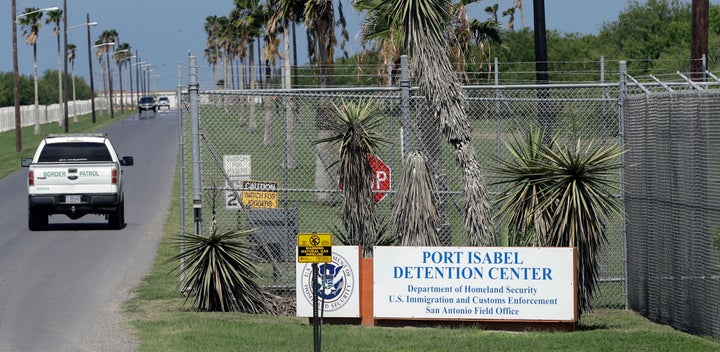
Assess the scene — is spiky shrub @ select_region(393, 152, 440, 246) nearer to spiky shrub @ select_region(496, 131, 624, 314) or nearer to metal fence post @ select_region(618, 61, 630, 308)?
spiky shrub @ select_region(496, 131, 624, 314)

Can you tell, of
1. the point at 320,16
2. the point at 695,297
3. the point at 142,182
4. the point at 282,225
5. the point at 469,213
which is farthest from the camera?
the point at 142,182

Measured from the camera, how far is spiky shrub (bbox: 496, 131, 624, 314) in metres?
13.4

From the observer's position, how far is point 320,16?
32938 millimetres

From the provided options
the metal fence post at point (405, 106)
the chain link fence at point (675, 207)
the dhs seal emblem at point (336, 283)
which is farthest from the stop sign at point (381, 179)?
the chain link fence at point (675, 207)

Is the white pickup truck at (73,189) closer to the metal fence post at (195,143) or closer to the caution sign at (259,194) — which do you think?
the caution sign at (259,194)

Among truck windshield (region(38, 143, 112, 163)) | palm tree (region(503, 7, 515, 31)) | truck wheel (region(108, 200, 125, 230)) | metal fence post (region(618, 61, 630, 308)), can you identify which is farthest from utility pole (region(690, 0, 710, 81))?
palm tree (region(503, 7, 515, 31))

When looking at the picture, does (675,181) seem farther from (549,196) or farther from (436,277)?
(436,277)

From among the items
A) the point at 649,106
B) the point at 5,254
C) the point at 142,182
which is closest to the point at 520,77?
the point at 142,182

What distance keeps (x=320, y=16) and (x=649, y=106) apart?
19454mm

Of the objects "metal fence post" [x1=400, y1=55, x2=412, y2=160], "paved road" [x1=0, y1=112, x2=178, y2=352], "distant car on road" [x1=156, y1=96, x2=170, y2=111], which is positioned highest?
"distant car on road" [x1=156, y1=96, x2=170, y2=111]

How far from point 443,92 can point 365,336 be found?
335 cm

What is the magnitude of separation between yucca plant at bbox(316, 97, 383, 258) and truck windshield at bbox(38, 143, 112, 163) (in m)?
12.1

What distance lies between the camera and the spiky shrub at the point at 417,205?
1396cm

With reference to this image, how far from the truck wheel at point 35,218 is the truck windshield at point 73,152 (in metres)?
1.10
